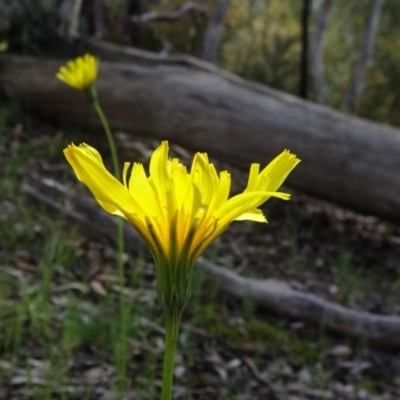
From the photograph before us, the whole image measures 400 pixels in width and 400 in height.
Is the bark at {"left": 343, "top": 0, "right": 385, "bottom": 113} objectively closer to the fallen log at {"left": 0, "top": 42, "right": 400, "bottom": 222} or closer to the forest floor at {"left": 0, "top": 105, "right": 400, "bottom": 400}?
the fallen log at {"left": 0, "top": 42, "right": 400, "bottom": 222}

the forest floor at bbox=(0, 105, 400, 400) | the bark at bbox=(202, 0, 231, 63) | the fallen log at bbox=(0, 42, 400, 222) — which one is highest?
the bark at bbox=(202, 0, 231, 63)

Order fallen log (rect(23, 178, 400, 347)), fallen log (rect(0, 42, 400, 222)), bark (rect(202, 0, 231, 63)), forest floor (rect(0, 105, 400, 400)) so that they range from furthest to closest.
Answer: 1. bark (rect(202, 0, 231, 63))
2. fallen log (rect(0, 42, 400, 222))
3. fallen log (rect(23, 178, 400, 347))
4. forest floor (rect(0, 105, 400, 400))

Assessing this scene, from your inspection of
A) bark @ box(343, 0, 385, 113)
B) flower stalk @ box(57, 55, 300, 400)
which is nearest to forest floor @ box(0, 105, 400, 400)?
flower stalk @ box(57, 55, 300, 400)

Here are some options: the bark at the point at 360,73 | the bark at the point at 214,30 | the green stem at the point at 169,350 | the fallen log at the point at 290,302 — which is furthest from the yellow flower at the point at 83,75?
the bark at the point at 360,73

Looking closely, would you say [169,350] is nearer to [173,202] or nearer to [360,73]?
[173,202]

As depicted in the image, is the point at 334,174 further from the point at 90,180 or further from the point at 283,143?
the point at 90,180

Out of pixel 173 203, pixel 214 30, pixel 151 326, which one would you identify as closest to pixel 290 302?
pixel 151 326
